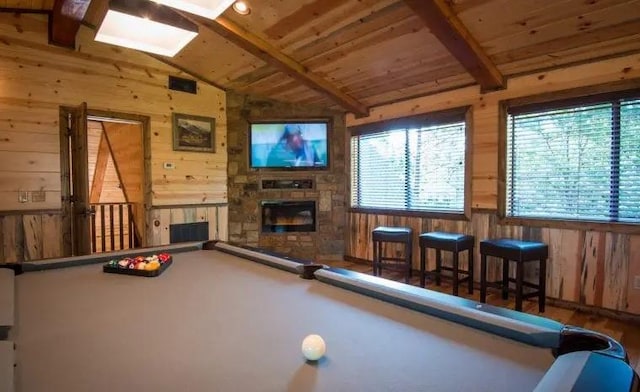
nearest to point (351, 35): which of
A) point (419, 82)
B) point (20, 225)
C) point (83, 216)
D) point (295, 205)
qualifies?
point (419, 82)

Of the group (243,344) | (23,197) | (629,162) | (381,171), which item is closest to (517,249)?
(629,162)

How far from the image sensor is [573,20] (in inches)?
107

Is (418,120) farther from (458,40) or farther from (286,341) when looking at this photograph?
(286,341)

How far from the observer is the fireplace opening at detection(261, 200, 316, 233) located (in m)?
5.29

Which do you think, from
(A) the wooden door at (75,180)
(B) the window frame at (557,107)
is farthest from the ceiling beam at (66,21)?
(B) the window frame at (557,107)

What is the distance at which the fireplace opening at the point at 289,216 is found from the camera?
5289 mm

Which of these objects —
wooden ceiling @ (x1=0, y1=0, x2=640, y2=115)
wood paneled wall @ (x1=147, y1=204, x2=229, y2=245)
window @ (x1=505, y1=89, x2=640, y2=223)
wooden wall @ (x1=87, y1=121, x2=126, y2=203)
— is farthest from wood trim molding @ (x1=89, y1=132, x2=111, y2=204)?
window @ (x1=505, y1=89, x2=640, y2=223)

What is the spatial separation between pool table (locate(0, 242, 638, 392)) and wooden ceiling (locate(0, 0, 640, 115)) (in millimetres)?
2089

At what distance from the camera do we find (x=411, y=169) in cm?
455

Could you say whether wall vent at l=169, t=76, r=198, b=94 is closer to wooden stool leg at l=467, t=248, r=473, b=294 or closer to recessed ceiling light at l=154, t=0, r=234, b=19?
recessed ceiling light at l=154, t=0, r=234, b=19

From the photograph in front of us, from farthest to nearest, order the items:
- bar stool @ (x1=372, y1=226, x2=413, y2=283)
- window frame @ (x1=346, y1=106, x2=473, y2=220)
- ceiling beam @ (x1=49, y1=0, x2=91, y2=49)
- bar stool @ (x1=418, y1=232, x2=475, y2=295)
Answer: bar stool @ (x1=372, y1=226, x2=413, y2=283)
window frame @ (x1=346, y1=106, x2=473, y2=220)
bar stool @ (x1=418, y1=232, x2=475, y2=295)
ceiling beam @ (x1=49, y1=0, x2=91, y2=49)

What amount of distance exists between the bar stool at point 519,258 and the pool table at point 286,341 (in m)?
2.11

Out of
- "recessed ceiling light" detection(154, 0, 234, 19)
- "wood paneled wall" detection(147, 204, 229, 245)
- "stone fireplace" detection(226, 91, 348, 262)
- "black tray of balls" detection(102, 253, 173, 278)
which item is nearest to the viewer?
"black tray of balls" detection(102, 253, 173, 278)

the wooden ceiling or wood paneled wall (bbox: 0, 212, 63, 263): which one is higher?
the wooden ceiling
